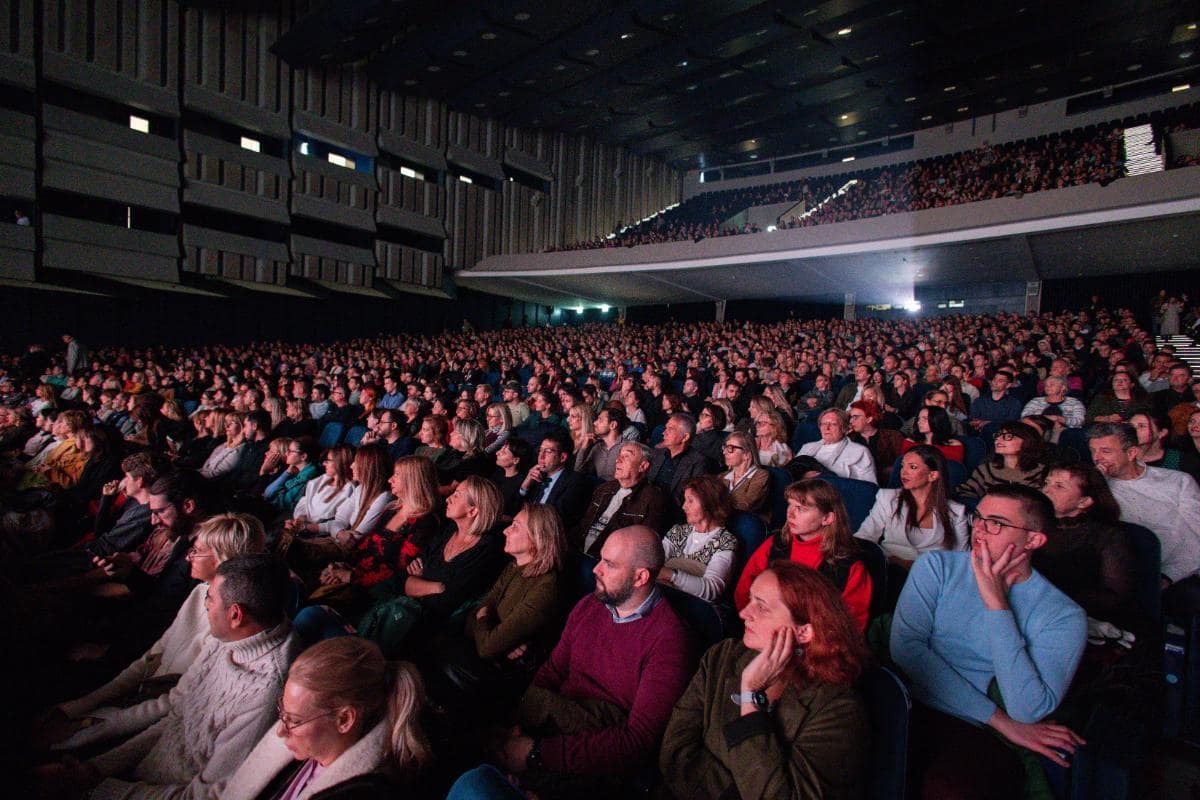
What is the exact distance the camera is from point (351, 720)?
4.24 feet

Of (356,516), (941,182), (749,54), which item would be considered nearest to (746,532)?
(356,516)

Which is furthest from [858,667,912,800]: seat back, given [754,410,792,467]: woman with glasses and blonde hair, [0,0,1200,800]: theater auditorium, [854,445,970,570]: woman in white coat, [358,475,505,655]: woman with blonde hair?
[754,410,792,467]: woman with glasses and blonde hair

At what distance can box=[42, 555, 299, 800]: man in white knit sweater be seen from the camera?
5.02ft

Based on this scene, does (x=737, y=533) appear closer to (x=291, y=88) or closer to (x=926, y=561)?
(x=926, y=561)

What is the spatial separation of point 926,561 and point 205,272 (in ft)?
53.2

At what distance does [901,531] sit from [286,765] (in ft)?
7.35

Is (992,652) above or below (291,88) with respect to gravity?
below

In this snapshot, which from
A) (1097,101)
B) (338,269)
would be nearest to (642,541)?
(338,269)

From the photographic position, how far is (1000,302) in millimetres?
15312

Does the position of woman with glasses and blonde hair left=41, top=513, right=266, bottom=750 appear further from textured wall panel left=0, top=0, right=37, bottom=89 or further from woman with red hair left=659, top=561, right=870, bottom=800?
textured wall panel left=0, top=0, right=37, bottom=89

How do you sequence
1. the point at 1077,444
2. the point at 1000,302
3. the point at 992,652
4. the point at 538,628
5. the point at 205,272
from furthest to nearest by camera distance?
the point at 1000,302, the point at 205,272, the point at 1077,444, the point at 538,628, the point at 992,652

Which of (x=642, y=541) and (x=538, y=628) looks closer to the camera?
(x=642, y=541)

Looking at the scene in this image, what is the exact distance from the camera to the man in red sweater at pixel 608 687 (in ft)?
4.94

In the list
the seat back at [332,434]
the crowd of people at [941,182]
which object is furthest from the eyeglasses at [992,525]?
the crowd of people at [941,182]
